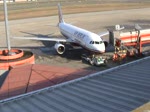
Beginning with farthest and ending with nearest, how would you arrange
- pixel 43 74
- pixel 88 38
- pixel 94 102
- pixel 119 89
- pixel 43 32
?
pixel 43 32 → pixel 88 38 → pixel 43 74 → pixel 119 89 → pixel 94 102

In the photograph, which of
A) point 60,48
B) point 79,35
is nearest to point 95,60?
point 79,35

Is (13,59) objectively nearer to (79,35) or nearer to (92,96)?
(92,96)

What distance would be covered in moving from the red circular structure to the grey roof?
32.7 ft

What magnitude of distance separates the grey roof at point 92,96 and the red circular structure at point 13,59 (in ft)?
32.7

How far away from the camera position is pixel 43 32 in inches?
2386

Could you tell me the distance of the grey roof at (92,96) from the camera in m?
12.6

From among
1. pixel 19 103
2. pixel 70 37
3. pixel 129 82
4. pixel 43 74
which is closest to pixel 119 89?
pixel 129 82

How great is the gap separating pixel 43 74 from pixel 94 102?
873 cm

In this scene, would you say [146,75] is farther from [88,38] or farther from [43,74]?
[88,38]

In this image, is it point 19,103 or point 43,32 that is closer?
point 19,103

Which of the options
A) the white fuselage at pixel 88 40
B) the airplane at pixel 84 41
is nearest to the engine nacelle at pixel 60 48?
the airplane at pixel 84 41

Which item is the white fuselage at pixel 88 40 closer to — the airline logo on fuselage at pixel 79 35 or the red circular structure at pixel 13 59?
the airline logo on fuselage at pixel 79 35

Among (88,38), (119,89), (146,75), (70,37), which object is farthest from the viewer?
(70,37)

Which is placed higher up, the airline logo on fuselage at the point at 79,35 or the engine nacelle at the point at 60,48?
the airline logo on fuselage at the point at 79,35
